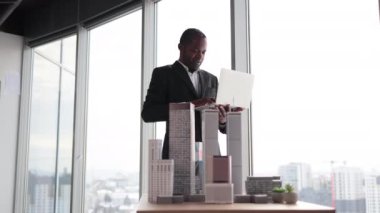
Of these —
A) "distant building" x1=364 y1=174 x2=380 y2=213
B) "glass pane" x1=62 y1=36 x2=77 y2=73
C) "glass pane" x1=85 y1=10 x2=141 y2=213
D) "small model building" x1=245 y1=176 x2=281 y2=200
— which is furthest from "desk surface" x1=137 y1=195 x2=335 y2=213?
"glass pane" x1=62 y1=36 x2=77 y2=73

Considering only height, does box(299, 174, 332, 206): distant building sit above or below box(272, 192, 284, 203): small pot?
below

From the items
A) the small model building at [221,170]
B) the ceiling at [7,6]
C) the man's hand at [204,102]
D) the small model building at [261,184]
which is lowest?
the small model building at [261,184]

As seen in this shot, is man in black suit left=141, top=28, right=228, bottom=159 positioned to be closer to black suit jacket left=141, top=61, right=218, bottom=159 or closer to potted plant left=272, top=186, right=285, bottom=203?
black suit jacket left=141, top=61, right=218, bottom=159

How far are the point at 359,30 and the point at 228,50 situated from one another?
105 cm

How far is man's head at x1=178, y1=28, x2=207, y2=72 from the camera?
1738 millimetres

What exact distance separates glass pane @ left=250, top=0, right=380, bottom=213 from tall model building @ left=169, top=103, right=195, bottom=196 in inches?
48.5

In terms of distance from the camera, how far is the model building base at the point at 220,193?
132 cm

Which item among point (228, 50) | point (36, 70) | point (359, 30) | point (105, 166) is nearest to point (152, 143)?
point (359, 30)

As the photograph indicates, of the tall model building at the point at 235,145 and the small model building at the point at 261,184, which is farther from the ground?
the tall model building at the point at 235,145

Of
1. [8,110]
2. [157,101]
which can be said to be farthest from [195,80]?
[8,110]

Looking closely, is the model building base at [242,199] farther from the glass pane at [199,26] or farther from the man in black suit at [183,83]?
the glass pane at [199,26]

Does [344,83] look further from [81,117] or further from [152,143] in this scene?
[81,117]

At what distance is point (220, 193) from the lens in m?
1.33

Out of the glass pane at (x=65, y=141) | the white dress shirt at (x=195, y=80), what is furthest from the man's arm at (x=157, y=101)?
the glass pane at (x=65, y=141)
